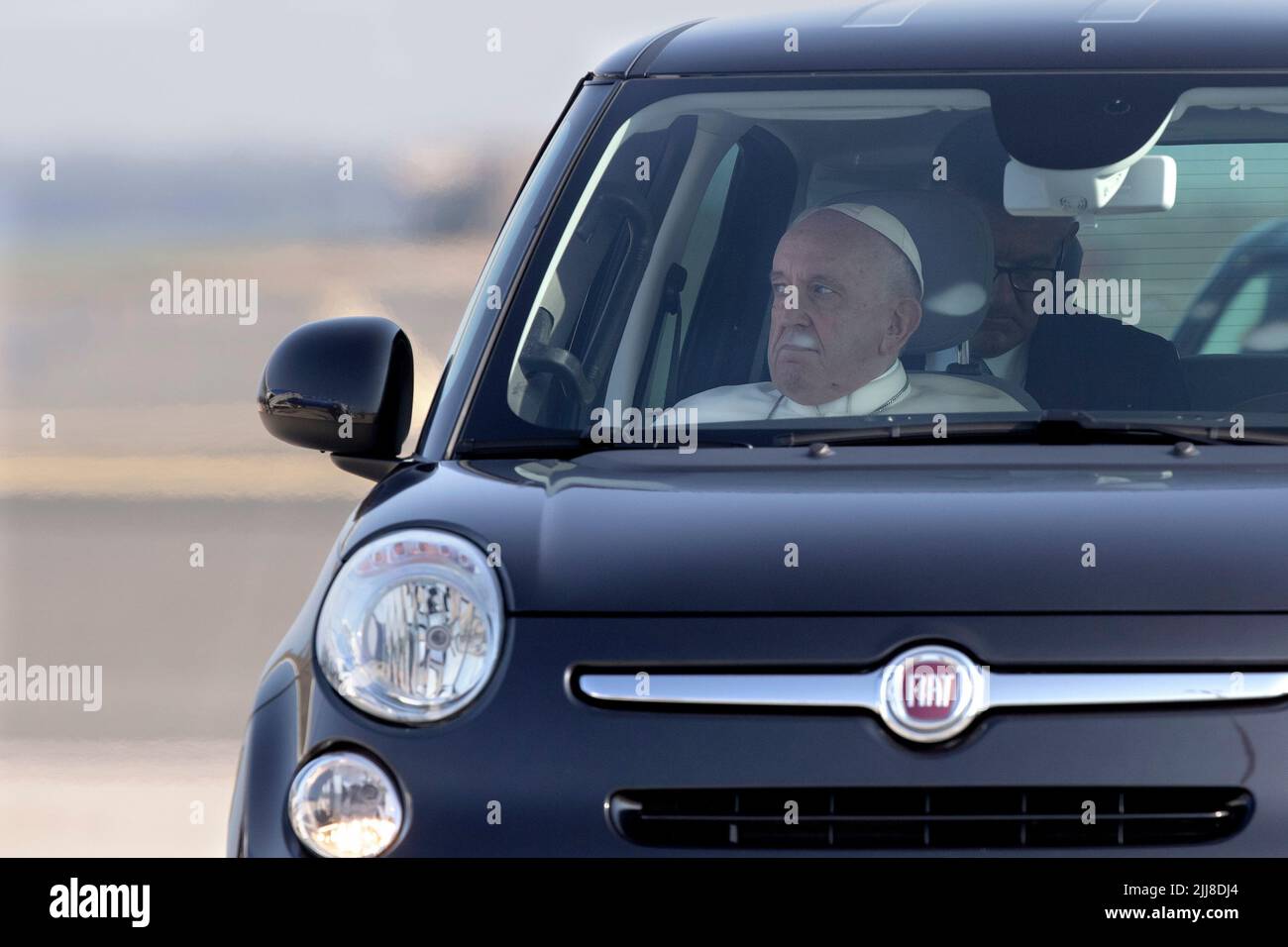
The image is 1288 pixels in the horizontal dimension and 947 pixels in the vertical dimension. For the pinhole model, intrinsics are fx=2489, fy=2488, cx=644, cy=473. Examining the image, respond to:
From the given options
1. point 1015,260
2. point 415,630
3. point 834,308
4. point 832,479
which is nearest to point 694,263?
point 834,308

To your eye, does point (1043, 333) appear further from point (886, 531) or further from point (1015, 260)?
point (886, 531)

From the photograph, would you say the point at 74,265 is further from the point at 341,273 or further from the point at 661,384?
the point at 661,384

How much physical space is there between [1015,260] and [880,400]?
428 mm

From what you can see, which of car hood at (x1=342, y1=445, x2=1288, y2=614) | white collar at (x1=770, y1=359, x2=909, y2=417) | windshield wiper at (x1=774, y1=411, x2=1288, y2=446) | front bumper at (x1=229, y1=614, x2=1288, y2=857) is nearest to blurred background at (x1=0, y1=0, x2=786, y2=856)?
white collar at (x1=770, y1=359, x2=909, y2=417)

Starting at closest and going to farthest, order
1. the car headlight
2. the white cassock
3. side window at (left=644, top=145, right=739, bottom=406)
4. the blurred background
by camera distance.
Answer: the car headlight
the white cassock
side window at (left=644, top=145, right=739, bottom=406)
the blurred background

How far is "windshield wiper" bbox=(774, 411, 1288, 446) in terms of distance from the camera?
3.48m

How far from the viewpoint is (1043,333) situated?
3.90 meters

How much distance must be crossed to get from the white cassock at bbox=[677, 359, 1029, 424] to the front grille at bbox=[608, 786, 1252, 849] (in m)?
0.87

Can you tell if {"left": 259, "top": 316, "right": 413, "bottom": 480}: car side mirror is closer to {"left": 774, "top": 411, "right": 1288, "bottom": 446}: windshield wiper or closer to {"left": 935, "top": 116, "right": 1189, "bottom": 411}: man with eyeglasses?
{"left": 774, "top": 411, "right": 1288, "bottom": 446}: windshield wiper

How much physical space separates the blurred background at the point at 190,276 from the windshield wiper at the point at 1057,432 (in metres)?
1.20

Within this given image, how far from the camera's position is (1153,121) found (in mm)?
3934

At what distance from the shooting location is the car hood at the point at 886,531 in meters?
2.92
